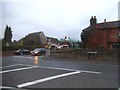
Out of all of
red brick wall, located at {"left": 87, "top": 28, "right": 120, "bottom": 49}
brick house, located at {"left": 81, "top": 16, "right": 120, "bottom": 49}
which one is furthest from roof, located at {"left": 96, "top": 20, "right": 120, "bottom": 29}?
red brick wall, located at {"left": 87, "top": 28, "right": 120, "bottom": 49}

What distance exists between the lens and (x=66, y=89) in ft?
29.2

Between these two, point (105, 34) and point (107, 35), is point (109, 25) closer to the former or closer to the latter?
point (105, 34)

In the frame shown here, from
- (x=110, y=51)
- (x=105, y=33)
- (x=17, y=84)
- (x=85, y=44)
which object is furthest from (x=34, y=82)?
(x=105, y=33)

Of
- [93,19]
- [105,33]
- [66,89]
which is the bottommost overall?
[66,89]

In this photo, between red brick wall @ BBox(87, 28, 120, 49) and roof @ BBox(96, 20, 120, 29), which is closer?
red brick wall @ BBox(87, 28, 120, 49)

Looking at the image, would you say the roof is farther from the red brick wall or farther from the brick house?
the red brick wall

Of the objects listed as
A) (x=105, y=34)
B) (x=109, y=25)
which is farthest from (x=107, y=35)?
(x=109, y=25)

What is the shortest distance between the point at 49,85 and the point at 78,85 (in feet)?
4.19

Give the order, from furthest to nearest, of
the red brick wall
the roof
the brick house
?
the roof → the red brick wall → the brick house

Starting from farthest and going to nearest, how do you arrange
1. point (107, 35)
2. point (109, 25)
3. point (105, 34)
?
point (109, 25)
point (105, 34)
point (107, 35)

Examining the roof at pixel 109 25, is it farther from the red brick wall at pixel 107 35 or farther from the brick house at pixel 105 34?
the red brick wall at pixel 107 35

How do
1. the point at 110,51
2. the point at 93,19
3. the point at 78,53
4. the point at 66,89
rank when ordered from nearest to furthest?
the point at 66,89, the point at 110,51, the point at 78,53, the point at 93,19

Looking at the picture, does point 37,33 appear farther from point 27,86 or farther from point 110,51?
point 27,86

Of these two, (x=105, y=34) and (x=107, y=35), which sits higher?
(x=105, y=34)
